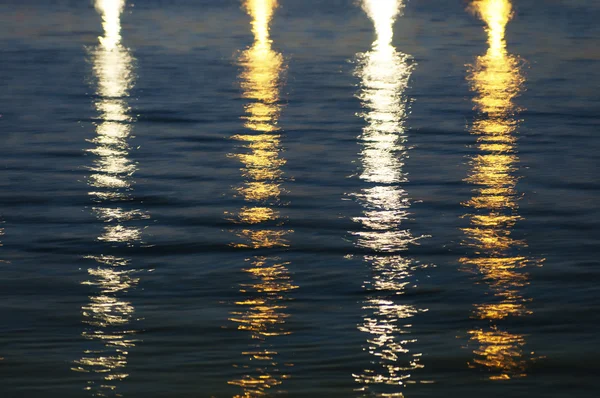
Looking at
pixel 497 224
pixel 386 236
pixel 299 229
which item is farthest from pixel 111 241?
pixel 497 224

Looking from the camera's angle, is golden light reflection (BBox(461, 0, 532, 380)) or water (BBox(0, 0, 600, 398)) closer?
water (BBox(0, 0, 600, 398))

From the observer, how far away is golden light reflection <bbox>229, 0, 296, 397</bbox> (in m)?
4.83

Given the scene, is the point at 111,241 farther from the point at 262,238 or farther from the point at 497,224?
the point at 497,224

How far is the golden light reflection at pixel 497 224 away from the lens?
508 centimetres

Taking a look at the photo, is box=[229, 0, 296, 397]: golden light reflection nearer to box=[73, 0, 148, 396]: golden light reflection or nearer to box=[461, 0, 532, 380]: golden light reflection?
box=[73, 0, 148, 396]: golden light reflection

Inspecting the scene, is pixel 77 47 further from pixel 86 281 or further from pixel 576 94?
pixel 86 281

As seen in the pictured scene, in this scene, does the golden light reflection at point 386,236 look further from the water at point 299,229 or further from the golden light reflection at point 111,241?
the golden light reflection at point 111,241

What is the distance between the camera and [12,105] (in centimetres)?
1253

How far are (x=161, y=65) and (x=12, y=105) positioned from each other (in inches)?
154

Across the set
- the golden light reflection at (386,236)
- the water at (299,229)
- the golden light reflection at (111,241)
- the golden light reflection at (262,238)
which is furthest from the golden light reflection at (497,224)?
the golden light reflection at (111,241)

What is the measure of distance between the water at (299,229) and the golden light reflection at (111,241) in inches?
0.7

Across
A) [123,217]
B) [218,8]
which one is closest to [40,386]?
[123,217]

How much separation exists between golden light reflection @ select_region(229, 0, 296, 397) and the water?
0.02 metres

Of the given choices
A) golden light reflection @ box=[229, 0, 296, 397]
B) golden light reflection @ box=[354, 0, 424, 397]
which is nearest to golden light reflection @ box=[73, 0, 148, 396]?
golden light reflection @ box=[229, 0, 296, 397]
